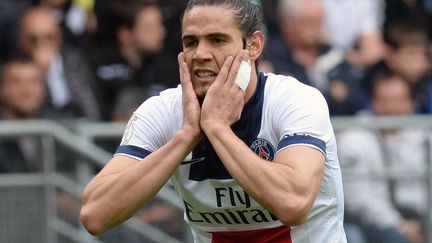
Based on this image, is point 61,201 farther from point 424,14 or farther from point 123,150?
point 424,14

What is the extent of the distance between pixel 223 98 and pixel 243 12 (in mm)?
420

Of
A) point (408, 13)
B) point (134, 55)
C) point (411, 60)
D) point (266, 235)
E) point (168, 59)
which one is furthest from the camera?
point (408, 13)

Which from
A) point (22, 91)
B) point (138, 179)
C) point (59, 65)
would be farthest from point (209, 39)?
point (59, 65)

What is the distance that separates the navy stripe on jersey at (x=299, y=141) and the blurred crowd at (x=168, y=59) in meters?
4.29

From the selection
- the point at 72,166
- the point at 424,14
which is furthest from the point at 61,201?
the point at 424,14

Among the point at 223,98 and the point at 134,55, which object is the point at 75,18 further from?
the point at 223,98

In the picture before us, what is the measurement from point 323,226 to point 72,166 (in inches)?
155

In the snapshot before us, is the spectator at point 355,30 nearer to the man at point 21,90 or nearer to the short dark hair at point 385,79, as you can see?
the short dark hair at point 385,79

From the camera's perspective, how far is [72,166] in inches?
364

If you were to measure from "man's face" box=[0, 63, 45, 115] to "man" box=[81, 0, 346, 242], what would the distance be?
4.81 metres

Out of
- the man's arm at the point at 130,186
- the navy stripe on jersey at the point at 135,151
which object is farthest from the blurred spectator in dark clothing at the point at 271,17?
the man's arm at the point at 130,186

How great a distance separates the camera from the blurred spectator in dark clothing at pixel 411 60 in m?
12.1

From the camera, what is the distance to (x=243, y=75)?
217 inches

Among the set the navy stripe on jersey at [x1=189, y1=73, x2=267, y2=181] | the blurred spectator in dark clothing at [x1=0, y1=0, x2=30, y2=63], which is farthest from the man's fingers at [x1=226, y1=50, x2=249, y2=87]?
the blurred spectator in dark clothing at [x1=0, y1=0, x2=30, y2=63]
